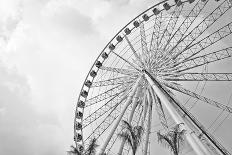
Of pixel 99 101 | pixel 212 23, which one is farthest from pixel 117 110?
pixel 212 23

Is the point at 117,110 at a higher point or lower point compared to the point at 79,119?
lower

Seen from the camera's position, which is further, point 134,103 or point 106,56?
point 106,56

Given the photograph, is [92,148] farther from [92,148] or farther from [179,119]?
[179,119]

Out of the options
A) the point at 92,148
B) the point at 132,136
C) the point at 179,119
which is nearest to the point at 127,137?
the point at 132,136

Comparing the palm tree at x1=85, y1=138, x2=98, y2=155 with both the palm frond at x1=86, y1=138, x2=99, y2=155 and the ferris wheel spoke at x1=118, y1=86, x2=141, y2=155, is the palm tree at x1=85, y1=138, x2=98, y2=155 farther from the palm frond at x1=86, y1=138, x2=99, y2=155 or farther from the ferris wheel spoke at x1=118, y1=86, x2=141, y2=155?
the ferris wheel spoke at x1=118, y1=86, x2=141, y2=155

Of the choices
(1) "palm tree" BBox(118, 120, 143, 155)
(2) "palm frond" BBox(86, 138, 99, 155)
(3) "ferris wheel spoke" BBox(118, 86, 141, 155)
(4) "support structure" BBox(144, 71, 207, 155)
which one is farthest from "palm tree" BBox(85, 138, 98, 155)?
(4) "support structure" BBox(144, 71, 207, 155)

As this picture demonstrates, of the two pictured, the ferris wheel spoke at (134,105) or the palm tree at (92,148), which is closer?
the palm tree at (92,148)

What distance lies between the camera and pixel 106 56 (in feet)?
134

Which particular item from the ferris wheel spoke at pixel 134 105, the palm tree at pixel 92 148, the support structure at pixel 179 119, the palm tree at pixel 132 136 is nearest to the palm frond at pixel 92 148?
the palm tree at pixel 92 148

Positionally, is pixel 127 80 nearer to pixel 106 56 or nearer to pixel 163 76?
pixel 163 76

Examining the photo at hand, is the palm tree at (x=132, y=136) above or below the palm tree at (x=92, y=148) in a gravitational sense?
below

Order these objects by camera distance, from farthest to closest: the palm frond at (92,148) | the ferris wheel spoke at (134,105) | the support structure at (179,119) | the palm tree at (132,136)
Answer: the ferris wheel spoke at (134,105) < the palm frond at (92,148) < the palm tree at (132,136) < the support structure at (179,119)

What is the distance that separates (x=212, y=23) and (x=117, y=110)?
13.3 metres

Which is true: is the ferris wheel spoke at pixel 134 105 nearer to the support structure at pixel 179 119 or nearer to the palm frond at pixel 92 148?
the support structure at pixel 179 119
